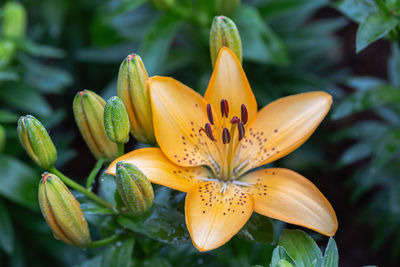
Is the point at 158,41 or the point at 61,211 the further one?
the point at 158,41

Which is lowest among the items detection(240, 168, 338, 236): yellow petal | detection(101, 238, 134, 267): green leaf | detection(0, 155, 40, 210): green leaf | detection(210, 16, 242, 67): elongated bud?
detection(0, 155, 40, 210): green leaf

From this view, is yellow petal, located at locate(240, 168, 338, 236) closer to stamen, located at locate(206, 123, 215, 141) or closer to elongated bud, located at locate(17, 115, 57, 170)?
stamen, located at locate(206, 123, 215, 141)

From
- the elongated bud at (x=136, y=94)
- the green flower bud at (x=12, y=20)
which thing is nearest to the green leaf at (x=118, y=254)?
the elongated bud at (x=136, y=94)

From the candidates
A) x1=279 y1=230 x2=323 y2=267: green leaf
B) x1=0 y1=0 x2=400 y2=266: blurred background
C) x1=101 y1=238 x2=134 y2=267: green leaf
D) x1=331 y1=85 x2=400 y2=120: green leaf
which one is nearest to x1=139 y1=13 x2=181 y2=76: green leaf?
x1=0 y1=0 x2=400 y2=266: blurred background

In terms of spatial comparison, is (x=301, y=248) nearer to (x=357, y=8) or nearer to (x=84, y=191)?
(x=84, y=191)

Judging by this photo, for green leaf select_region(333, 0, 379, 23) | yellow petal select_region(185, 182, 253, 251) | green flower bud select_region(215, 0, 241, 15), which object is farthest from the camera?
green flower bud select_region(215, 0, 241, 15)

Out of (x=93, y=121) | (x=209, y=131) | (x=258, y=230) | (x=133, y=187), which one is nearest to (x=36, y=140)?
(x=93, y=121)
